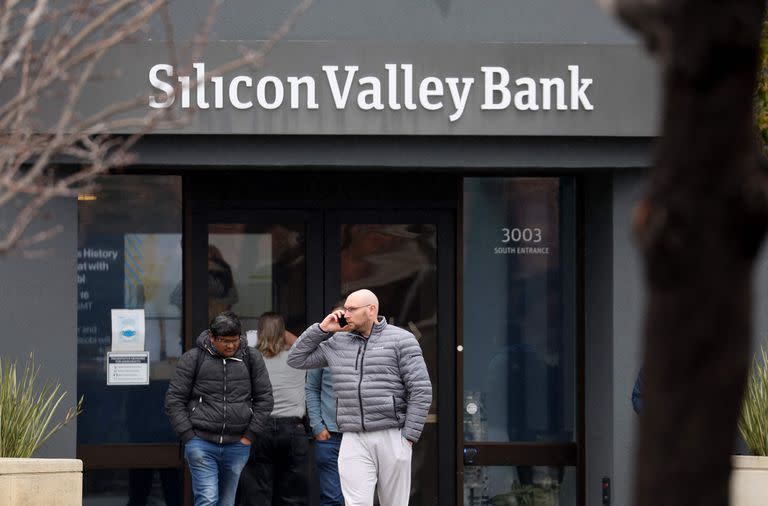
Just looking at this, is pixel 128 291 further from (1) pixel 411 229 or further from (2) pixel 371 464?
(2) pixel 371 464

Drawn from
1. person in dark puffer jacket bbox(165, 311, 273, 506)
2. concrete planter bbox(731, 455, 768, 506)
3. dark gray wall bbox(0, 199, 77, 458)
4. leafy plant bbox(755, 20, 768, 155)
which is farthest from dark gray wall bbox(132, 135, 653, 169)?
concrete planter bbox(731, 455, 768, 506)

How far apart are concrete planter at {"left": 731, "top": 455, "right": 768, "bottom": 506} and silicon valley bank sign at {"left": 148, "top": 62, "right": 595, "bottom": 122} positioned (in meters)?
2.87

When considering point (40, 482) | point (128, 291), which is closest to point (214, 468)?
point (40, 482)

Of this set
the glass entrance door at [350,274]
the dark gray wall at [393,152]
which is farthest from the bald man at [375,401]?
the glass entrance door at [350,274]

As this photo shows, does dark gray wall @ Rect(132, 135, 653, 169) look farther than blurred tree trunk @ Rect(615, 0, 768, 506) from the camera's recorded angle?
Yes

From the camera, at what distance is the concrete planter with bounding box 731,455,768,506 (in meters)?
10.3

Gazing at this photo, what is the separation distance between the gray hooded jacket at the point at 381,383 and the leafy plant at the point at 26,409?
91.8 inches

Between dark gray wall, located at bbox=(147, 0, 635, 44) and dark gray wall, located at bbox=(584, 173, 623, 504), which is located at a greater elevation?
dark gray wall, located at bbox=(147, 0, 635, 44)

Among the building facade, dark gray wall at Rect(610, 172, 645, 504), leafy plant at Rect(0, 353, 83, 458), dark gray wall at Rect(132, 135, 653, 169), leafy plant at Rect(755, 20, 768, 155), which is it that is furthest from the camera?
dark gray wall at Rect(610, 172, 645, 504)

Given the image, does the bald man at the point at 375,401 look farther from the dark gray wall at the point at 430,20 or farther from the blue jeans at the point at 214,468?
the dark gray wall at the point at 430,20

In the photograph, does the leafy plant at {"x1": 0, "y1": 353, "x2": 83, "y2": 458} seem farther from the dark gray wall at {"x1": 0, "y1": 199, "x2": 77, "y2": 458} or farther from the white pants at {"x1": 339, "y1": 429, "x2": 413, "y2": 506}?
the white pants at {"x1": 339, "y1": 429, "x2": 413, "y2": 506}

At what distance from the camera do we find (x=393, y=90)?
10531 millimetres

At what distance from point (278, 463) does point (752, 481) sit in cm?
358

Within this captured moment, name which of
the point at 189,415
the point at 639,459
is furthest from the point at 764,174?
the point at 189,415
